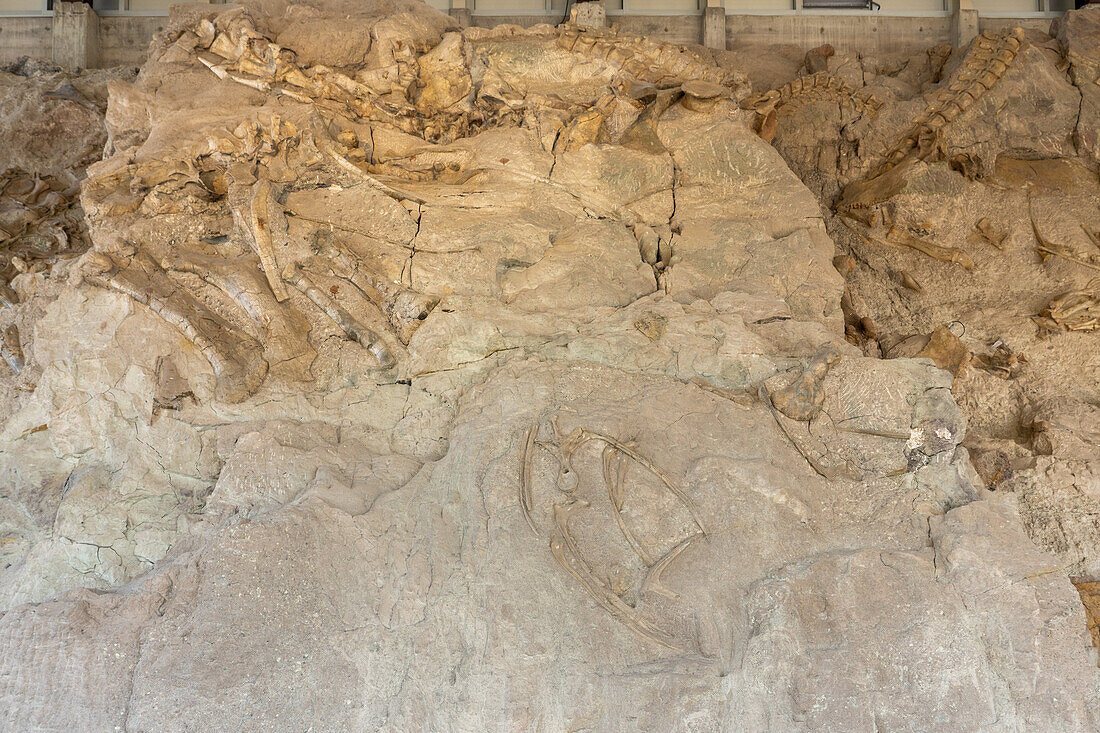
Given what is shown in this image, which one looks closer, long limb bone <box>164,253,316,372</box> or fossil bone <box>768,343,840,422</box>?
fossil bone <box>768,343,840,422</box>

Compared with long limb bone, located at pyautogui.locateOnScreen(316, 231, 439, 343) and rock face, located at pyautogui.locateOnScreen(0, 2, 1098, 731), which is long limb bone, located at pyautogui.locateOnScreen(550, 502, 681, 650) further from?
long limb bone, located at pyautogui.locateOnScreen(316, 231, 439, 343)

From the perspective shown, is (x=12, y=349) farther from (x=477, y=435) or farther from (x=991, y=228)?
(x=991, y=228)

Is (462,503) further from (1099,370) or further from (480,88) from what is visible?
(1099,370)

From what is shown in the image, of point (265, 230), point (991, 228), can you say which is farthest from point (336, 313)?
point (991, 228)

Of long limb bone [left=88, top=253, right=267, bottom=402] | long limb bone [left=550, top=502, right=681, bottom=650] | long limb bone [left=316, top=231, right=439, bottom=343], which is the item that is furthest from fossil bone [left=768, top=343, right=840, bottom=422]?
long limb bone [left=88, top=253, right=267, bottom=402]

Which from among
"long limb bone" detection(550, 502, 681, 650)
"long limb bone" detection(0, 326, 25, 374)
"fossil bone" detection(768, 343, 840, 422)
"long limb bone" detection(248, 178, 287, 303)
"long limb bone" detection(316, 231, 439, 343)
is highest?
"long limb bone" detection(248, 178, 287, 303)

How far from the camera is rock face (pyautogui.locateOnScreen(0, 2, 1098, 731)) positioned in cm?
358

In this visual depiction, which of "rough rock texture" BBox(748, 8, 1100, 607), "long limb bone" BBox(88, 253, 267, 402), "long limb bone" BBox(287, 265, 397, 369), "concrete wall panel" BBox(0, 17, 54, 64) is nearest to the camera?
"long limb bone" BBox(88, 253, 267, 402)

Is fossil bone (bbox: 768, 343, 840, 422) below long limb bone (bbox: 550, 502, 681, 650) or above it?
above

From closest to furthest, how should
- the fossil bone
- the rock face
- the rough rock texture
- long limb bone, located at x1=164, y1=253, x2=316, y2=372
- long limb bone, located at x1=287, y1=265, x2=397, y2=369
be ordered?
the rock face, the fossil bone, long limb bone, located at x1=164, y1=253, x2=316, y2=372, long limb bone, located at x1=287, y1=265, x2=397, y2=369, the rough rock texture

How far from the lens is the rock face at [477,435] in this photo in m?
3.58

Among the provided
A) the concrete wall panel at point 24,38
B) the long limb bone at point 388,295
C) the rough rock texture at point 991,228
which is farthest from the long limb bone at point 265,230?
the concrete wall panel at point 24,38

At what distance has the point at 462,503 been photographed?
161 inches

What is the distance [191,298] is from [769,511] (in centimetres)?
340
